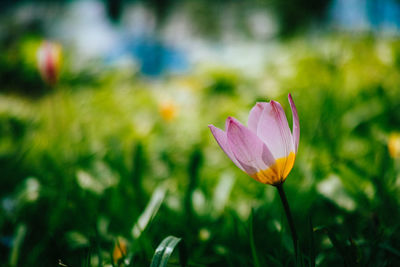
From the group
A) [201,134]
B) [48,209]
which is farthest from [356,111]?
[48,209]

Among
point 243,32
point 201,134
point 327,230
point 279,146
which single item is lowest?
point 243,32

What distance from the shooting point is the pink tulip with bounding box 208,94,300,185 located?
1.24 feet

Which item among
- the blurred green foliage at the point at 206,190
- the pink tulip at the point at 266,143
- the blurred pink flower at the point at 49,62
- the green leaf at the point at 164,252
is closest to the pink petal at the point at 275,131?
the pink tulip at the point at 266,143


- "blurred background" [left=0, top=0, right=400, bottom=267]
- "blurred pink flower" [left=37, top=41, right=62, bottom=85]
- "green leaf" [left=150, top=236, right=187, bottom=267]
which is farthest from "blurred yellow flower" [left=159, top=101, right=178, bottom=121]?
"green leaf" [left=150, top=236, right=187, bottom=267]

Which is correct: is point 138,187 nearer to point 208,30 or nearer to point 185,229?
point 185,229

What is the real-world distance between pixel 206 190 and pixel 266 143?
0.54m

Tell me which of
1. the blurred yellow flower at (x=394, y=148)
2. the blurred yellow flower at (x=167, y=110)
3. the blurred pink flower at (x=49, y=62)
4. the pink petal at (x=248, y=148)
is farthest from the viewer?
the blurred yellow flower at (x=167, y=110)

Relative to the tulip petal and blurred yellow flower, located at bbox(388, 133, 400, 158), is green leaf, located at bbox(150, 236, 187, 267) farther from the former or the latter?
blurred yellow flower, located at bbox(388, 133, 400, 158)

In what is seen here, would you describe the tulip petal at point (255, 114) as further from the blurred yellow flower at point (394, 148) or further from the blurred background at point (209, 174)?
the blurred yellow flower at point (394, 148)

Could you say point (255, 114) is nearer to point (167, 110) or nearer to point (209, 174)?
point (209, 174)

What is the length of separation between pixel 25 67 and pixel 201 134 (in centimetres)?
284

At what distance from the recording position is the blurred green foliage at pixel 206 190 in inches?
23.3

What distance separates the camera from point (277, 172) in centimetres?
40

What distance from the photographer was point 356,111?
1291 millimetres
